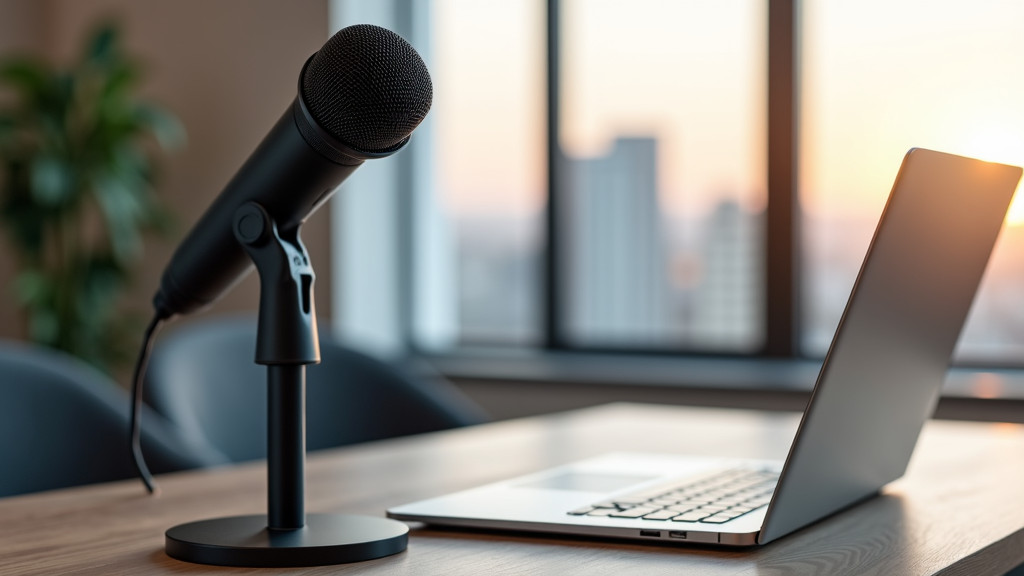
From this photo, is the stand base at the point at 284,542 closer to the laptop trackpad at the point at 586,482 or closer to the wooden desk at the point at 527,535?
the wooden desk at the point at 527,535

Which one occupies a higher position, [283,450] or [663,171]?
[663,171]

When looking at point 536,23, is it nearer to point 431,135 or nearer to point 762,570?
point 431,135

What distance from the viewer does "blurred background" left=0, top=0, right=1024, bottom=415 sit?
3.00 metres

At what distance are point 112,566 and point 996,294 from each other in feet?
8.47

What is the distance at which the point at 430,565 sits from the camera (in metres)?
0.78

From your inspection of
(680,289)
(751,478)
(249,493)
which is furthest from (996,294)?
(249,493)

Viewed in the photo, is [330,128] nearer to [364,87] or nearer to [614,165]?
Result: [364,87]

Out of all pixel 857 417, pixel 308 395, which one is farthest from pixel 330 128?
pixel 308 395

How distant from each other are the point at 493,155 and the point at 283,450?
9.50 feet

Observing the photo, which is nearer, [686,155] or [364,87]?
[364,87]

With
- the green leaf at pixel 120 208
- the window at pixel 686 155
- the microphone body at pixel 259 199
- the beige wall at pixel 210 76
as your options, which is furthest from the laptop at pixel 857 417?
the green leaf at pixel 120 208

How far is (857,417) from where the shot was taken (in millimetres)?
894

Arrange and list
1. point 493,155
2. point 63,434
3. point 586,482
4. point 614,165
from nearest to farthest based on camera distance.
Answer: point 586,482
point 63,434
point 614,165
point 493,155

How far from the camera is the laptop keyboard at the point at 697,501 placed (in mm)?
881
